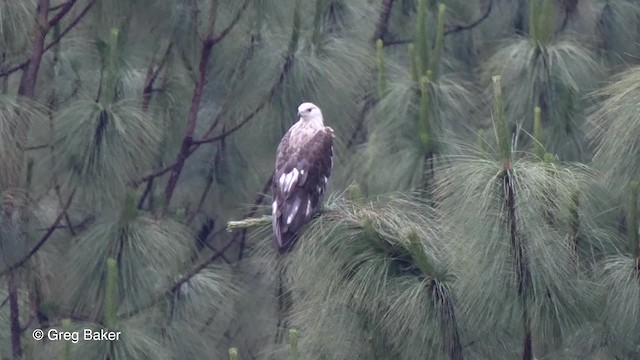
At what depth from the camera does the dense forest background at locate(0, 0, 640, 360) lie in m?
3.18

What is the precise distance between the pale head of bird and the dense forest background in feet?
A: 0.95

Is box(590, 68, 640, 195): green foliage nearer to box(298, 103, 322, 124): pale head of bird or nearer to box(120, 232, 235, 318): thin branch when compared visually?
box(298, 103, 322, 124): pale head of bird

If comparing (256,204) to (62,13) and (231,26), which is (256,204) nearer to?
(231,26)

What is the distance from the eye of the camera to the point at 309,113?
4.51 metres

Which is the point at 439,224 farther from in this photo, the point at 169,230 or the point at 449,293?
the point at 169,230

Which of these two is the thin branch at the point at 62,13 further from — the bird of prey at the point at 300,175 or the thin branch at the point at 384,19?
the thin branch at the point at 384,19

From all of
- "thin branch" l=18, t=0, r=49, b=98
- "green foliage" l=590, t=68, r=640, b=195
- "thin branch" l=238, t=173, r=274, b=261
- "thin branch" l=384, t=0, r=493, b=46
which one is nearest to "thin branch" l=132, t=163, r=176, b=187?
"thin branch" l=238, t=173, r=274, b=261

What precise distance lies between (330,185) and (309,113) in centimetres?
79

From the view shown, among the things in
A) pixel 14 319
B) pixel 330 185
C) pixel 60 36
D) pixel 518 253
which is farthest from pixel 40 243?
pixel 518 253

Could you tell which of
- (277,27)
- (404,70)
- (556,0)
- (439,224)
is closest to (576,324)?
(439,224)

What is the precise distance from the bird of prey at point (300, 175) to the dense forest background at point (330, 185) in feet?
0.32

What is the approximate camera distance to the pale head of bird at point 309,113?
4.47 meters

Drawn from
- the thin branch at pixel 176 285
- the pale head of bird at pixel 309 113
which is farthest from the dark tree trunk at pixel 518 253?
the thin branch at pixel 176 285

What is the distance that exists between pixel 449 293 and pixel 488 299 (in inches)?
6.0
